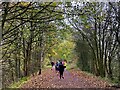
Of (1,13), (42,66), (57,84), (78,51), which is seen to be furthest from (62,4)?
(78,51)

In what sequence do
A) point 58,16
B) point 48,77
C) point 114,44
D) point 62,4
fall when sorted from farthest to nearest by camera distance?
point 114,44
point 48,77
point 58,16
point 62,4

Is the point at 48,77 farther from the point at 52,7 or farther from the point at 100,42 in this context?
the point at 52,7

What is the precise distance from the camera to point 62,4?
2398 mm

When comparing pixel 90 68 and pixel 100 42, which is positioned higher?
pixel 100 42

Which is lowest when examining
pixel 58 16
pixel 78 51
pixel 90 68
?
pixel 90 68

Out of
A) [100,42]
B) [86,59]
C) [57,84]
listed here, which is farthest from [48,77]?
[86,59]

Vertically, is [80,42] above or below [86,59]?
above

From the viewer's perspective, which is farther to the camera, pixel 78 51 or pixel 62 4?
pixel 78 51

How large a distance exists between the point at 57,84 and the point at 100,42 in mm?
3490

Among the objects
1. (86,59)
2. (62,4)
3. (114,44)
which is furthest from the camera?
(86,59)

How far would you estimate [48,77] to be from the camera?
23.7ft

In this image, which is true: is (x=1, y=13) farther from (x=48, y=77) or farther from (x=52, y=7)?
(x=48, y=77)

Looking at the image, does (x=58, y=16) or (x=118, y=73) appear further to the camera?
(x=118, y=73)

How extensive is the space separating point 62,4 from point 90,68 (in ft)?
29.8
